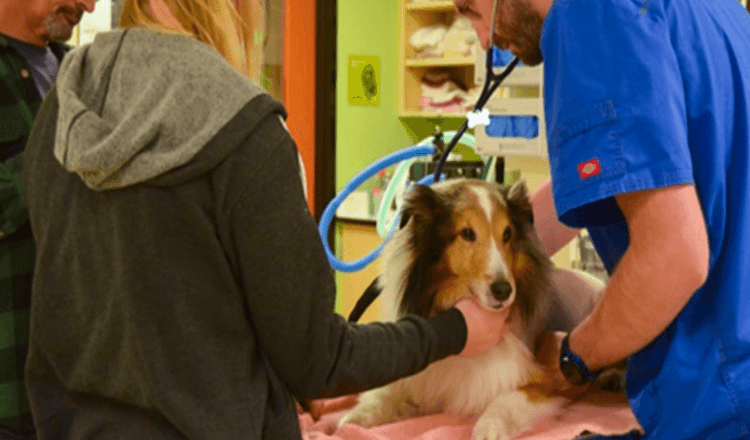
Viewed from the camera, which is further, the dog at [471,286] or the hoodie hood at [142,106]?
the dog at [471,286]

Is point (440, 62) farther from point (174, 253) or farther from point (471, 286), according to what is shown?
point (174, 253)

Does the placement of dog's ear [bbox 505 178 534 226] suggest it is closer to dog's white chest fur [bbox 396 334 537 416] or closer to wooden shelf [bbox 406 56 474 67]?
dog's white chest fur [bbox 396 334 537 416]

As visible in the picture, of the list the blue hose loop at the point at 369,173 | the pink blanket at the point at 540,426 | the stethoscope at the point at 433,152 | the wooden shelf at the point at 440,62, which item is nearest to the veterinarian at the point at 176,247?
the stethoscope at the point at 433,152

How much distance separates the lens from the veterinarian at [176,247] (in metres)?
0.87

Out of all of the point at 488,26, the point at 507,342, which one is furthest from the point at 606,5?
the point at 507,342

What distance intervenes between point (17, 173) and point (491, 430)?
91 cm

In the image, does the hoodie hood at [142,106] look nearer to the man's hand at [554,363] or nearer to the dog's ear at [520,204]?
the dog's ear at [520,204]

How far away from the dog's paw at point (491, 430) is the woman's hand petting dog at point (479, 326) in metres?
0.11

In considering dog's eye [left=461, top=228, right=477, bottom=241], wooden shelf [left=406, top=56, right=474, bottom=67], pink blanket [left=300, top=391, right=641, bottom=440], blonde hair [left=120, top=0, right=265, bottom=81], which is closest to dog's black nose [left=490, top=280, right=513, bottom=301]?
dog's eye [left=461, top=228, right=477, bottom=241]

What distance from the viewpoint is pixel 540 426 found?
132 centimetres

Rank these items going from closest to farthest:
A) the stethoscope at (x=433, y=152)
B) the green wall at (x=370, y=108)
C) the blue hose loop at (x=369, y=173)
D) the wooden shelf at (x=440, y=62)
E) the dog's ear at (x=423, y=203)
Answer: the dog's ear at (x=423, y=203) < the stethoscope at (x=433, y=152) < the blue hose loop at (x=369, y=173) < the wooden shelf at (x=440, y=62) < the green wall at (x=370, y=108)

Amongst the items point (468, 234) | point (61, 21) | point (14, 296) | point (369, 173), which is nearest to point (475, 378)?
point (468, 234)

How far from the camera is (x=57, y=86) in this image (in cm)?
97

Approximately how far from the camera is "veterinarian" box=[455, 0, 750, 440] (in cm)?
106
